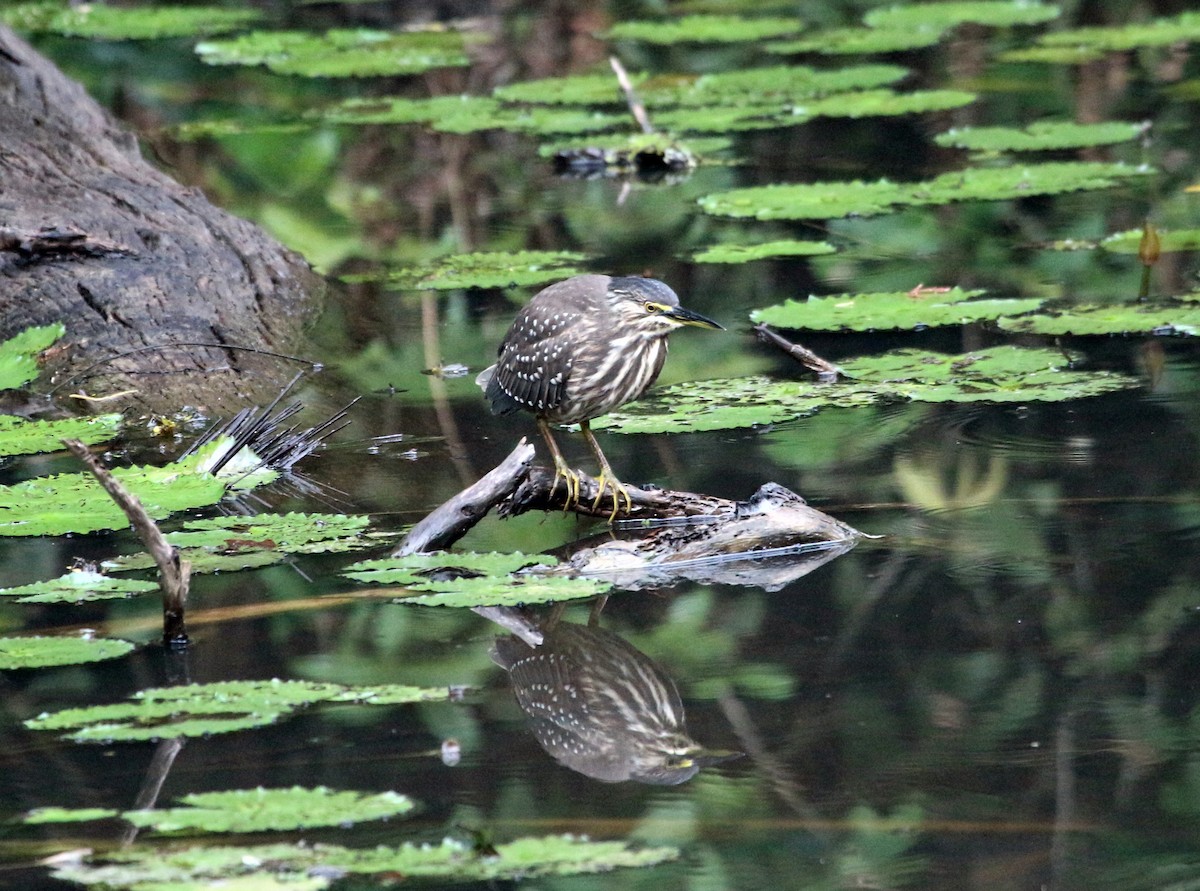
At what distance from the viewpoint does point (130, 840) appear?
3.59 meters

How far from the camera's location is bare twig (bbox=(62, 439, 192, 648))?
13.7 feet

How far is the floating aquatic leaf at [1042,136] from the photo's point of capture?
424 inches

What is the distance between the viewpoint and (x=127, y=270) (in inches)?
303

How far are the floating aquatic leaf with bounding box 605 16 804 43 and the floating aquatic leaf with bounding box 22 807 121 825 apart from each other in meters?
11.9

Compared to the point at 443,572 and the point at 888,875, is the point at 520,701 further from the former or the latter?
the point at 888,875

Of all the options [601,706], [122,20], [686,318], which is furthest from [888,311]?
[122,20]

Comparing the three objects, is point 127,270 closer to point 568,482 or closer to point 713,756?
point 568,482

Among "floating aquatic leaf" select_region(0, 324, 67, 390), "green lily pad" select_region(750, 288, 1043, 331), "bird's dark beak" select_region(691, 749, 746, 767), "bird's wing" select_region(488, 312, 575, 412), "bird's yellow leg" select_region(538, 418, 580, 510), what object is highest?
"bird's wing" select_region(488, 312, 575, 412)

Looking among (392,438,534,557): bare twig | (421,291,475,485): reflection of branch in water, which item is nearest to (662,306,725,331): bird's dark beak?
(392,438,534,557): bare twig

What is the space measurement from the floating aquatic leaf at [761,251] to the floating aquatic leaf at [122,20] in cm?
873

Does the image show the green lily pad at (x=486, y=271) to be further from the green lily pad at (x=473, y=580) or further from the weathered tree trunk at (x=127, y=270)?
the green lily pad at (x=473, y=580)

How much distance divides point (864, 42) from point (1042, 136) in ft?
11.8

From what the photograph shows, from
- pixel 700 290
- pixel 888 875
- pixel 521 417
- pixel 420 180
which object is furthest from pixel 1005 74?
pixel 888 875

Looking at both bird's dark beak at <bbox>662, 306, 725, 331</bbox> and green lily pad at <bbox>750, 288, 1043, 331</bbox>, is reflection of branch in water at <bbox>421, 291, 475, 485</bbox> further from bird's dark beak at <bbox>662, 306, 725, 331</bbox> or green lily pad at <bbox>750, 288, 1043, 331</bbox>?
green lily pad at <bbox>750, 288, 1043, 331</bbox>
